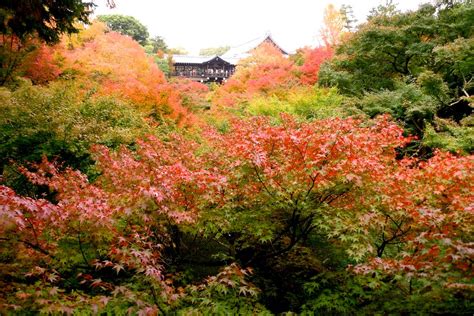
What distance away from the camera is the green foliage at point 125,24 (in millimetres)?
41156

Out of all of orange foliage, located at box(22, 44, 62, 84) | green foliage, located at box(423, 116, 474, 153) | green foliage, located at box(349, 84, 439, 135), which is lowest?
green foliage, located at box(423, 116, 474, 153)

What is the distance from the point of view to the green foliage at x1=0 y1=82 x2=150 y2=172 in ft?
26.8

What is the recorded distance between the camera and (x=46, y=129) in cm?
824

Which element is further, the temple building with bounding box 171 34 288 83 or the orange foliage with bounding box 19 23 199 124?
the temple building with bounding box 171 34 288 83

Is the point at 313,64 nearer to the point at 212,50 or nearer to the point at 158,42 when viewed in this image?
the point at 158,42

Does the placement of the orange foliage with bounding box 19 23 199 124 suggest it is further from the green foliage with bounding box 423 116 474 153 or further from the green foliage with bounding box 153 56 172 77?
the green foliage with bounding box 153 56 172 77

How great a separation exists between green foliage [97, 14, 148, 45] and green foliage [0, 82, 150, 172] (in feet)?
116

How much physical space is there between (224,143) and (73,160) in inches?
203

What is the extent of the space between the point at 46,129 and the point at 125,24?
1513 inches

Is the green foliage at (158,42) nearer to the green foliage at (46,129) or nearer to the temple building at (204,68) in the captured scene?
the temple building at (204,68)

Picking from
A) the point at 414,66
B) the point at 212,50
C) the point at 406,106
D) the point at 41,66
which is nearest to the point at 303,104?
the point at 406,106

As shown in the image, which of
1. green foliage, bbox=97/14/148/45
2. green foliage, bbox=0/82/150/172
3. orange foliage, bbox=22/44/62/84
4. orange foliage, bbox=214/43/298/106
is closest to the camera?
green foliage, bbox=0/82/150/172

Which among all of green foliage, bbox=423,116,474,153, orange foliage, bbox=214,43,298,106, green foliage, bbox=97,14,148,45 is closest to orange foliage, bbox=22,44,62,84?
orange foliage, bbox=214,43,298,106

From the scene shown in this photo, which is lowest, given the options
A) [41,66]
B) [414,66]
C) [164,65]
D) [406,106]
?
[406,106]
